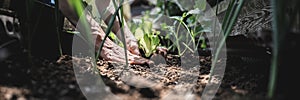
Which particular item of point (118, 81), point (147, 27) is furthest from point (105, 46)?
point (147, 27)

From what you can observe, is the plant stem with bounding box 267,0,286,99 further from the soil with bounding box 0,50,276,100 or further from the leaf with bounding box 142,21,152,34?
the leaf with bounding box 142,21,152,34

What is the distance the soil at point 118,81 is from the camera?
56 centimetres

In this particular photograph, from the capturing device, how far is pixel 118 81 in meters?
0.72

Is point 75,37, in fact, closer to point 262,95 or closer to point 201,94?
point 201,94

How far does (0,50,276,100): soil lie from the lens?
1.85 ft

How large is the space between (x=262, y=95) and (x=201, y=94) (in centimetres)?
13

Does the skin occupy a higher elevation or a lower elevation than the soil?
higher

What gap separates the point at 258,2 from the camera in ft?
3.23

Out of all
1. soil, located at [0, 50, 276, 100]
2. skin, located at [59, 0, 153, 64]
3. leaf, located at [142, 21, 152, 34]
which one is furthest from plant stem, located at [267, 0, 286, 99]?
leaf, located at [142, 21, 152, 34]

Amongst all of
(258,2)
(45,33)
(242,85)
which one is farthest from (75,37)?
(258,2)

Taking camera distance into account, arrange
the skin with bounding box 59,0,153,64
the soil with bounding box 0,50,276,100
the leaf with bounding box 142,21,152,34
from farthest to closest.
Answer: the leaf with bounding box 142,21,152,34, the skin with bounding box 59,0,153,64, the soil with bounding box 0,50,276,100

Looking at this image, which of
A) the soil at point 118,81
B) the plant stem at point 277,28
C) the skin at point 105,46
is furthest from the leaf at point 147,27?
the plant stem at point 277,28

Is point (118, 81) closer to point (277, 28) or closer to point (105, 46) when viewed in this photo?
point (105, 46)

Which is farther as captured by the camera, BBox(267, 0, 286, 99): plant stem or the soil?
the soil
